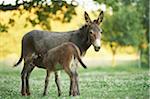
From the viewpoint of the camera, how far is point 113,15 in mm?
49094

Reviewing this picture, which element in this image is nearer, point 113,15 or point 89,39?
point 89,39

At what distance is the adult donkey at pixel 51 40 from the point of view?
14.9m

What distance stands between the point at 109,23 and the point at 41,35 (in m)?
34.1

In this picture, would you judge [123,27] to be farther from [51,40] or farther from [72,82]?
[72,82]

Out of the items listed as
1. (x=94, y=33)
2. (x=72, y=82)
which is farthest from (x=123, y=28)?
(x=72, y=82)

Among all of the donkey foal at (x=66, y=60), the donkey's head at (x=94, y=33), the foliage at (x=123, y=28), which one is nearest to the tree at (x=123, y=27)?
the foliage at (x=123, y=28)

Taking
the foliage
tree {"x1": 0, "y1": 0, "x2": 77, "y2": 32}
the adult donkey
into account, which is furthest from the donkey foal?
the foliage

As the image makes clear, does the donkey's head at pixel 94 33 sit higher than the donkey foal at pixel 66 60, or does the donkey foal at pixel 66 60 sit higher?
the donkey's head at pixel 94 33

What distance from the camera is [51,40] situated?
1555 centimetres

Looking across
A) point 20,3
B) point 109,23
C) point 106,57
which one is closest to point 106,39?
point 109,23

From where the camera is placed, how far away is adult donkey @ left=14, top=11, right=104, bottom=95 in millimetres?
14869

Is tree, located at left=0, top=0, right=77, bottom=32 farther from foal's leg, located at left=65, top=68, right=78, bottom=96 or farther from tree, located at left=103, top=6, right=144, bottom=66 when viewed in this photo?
tree, located at left=103, top=6, right=144, bottom=66

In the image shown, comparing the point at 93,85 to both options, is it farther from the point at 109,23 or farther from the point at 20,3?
the point at 109,23

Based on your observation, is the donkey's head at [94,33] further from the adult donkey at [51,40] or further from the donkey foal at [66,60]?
the donkey foal at [66,60]
